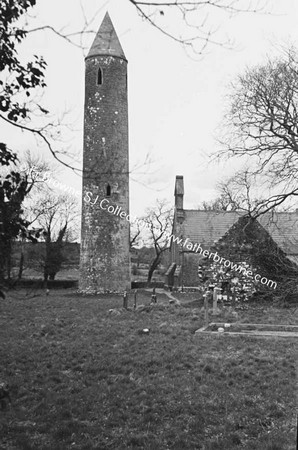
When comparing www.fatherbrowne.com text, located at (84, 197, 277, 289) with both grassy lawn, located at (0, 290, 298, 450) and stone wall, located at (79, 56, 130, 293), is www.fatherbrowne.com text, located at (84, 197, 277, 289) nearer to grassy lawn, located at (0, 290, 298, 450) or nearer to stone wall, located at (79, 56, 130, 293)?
stone wall, located at (79, 56, 130, 293)

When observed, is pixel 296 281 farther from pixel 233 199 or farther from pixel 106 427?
pixel 106 427

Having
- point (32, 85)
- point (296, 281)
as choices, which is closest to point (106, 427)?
point (296, 281)

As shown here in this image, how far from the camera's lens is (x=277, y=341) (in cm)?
1243

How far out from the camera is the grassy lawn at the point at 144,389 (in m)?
6.64

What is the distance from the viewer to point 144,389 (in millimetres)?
8578

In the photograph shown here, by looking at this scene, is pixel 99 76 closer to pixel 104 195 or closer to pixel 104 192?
pixel 104 192

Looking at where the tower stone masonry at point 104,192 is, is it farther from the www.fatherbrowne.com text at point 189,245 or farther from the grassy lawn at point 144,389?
the grassy lawn at point 144,389

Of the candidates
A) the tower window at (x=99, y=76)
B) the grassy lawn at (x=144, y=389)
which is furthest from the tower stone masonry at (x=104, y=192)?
the grassy lawn at (x=144, y=389)

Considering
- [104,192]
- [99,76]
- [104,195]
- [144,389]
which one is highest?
[99,76]

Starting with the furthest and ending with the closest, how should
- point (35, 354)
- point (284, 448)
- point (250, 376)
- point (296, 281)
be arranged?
1. point (35, 354)
2. point (250, 376)
3. point (296, 281)
4. point (284, 448)

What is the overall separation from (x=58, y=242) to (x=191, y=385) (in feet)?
107

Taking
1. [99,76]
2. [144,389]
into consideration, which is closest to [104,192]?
[99,76]

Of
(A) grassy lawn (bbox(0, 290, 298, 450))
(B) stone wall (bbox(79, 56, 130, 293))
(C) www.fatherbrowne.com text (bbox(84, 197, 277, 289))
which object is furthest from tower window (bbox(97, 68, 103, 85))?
(A) grassy lawn (bbox(0, 290, 298, 450))

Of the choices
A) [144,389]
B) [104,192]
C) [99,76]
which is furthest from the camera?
[99,76]
